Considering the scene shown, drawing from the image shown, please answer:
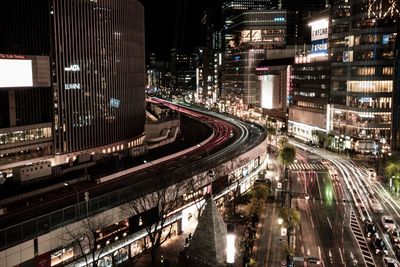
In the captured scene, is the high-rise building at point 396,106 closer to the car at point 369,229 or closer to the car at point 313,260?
the car at point 369,229

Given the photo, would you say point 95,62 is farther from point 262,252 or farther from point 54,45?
point 262,252

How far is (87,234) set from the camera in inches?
1410

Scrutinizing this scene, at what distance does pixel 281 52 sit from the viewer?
163 meters

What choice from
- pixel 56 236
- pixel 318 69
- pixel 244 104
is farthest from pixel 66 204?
pixel 244 104

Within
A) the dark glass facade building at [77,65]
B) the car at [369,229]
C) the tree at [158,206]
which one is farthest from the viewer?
the dark glass facade building at [77,65]

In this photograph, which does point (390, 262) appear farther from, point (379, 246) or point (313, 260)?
point (313, 260)

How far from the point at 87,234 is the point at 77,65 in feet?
147

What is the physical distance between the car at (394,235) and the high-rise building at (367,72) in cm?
4447

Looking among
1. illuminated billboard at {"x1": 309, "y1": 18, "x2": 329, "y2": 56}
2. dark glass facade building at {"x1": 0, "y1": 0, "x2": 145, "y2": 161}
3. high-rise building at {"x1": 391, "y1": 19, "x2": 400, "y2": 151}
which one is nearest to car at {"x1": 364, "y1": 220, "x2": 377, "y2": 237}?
dark glass facade building at {"x1": 0, "y1": 0, "x2": 145, "y2": 161}

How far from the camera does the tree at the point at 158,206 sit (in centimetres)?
3988

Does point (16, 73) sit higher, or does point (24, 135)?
point (16, 73)

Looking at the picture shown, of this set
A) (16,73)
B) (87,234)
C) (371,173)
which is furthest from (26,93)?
(371,173)

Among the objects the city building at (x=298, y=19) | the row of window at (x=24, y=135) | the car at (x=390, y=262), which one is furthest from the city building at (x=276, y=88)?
the car at (x=390, y=262)

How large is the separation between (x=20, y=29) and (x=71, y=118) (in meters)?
15.9
